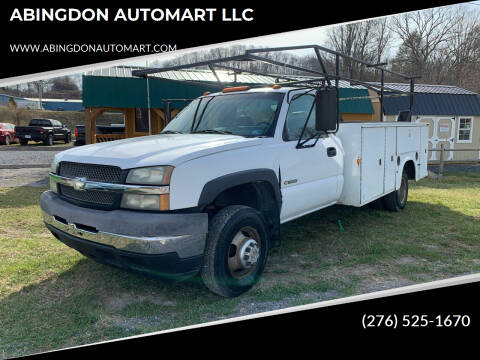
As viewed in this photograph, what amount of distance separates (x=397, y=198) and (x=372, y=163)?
1.85m

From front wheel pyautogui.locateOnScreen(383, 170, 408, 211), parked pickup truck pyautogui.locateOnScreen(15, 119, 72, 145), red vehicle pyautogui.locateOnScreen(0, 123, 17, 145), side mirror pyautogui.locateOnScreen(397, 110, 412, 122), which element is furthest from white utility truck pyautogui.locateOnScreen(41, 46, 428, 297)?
red vehicle pyautogui.locateOnScreen(0, 123, 17, 145)

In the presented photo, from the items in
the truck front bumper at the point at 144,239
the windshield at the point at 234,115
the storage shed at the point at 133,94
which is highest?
the storage shed at the point at 133,94

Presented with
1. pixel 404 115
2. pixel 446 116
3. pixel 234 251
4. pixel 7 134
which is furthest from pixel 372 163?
pixel 7 134

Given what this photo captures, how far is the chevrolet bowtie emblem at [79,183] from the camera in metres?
3.60

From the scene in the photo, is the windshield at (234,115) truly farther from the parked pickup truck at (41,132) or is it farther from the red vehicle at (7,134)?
the red vehicle at (7,134)

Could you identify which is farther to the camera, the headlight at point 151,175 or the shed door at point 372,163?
the shed door at point 372,163

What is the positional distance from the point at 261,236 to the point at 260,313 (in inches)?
32.5

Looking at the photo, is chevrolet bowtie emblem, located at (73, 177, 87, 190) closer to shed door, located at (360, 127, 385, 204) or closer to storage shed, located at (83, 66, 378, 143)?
shed door, located at (360, 127, 385, 204)

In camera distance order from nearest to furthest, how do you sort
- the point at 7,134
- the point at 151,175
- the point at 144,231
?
the point at 144,231 → the point at 151,175 → the point at 7,134

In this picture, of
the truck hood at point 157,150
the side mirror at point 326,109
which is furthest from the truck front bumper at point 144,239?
the side mirror at point 326,109

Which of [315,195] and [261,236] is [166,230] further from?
[315,195]

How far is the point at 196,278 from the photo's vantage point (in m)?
4.20

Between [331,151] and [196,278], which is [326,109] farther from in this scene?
[196,278]

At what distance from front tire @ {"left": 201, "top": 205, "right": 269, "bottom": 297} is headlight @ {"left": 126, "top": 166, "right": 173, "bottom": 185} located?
69 centimetres
